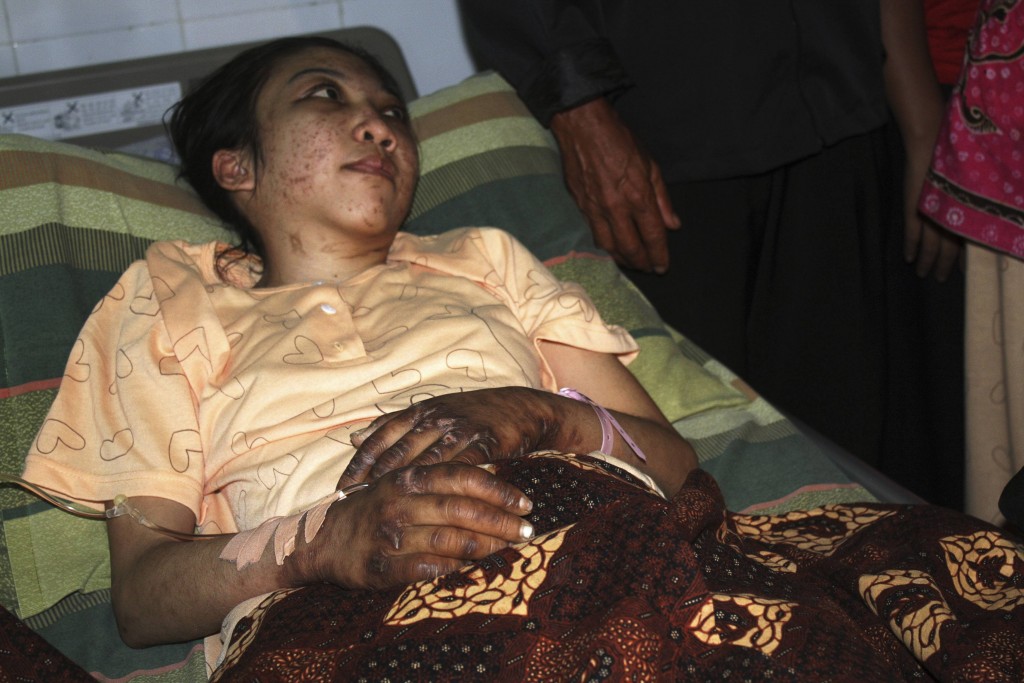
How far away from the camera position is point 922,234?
229 cm

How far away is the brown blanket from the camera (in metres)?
0.91

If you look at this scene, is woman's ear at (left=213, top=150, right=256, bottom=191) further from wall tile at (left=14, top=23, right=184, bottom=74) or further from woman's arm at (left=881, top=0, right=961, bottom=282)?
woman's arm at (left=881, top=0, right=961, bottom=282)

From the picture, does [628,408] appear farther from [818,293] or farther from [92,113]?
[92,113]

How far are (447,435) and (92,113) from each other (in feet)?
5.77

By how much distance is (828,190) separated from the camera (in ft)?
7.77

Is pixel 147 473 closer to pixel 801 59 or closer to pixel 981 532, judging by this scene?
pixel 981 532

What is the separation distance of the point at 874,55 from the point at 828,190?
32 cm

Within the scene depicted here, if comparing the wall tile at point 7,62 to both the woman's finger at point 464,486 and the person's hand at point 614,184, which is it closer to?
the person's hand at point 614,184

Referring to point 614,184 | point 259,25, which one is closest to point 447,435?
point 614,184

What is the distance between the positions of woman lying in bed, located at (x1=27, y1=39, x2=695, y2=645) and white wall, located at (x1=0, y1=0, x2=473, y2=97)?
0.93m

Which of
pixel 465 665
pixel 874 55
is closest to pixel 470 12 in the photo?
pixel 874 55

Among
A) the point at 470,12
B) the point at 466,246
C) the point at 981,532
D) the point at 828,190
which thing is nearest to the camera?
the point at 981,532

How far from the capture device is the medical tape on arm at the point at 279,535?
1157 mm

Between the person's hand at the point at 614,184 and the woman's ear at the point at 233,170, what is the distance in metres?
0.73
